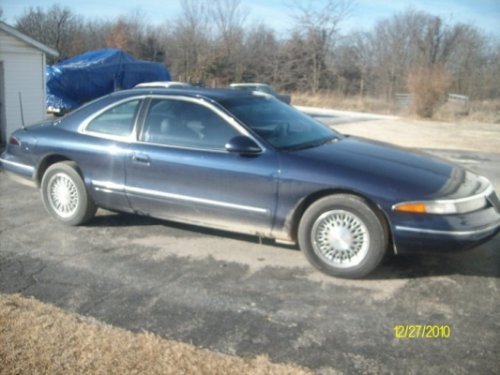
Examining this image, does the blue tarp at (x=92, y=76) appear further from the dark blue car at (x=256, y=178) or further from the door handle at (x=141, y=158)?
the door handle at (x=141, y=158)

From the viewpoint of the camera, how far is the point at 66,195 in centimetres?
542

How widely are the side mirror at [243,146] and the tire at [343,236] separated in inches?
26.8

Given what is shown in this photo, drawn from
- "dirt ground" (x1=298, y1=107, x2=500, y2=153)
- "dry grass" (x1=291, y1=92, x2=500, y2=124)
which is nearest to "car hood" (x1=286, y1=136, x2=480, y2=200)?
"dirt ground" (x1=298, y1=107, x2=500, y2=153)

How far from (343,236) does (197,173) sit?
140 cm

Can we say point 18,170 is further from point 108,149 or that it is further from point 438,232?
point 438,232

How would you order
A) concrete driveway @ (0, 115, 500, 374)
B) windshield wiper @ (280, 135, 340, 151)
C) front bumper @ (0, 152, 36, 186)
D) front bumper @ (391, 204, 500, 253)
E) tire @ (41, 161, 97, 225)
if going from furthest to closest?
front bumper @ (0, 152, 36, 186) → tire @ (41, 161, 97, 225) → windshield wiper @ (280, 135, 340, 151) → front bumper @ (391, 204, 500, 253) → concrete driveway @ (0, 115, 500, 374)

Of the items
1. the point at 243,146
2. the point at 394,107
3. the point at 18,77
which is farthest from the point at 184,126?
the point at 394,107

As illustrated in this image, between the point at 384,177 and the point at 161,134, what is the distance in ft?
6.87

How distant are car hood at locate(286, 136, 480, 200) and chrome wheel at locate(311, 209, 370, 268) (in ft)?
0.89

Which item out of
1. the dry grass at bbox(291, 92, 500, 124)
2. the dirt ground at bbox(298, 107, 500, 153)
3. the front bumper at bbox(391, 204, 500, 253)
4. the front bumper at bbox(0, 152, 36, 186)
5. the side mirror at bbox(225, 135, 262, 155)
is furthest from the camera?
the dry grass at bbox(291, 92, 500, 124)

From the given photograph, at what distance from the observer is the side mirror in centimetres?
430

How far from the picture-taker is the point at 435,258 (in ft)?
15.0

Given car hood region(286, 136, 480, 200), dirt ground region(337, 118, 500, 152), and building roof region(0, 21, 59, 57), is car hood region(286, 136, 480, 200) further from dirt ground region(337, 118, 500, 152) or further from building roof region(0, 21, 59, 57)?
building roof region(0, 21, 59, 57)

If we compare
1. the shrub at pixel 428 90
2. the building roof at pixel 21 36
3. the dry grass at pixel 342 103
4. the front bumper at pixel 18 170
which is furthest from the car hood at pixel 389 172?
the dry grass at pixel 342 103
